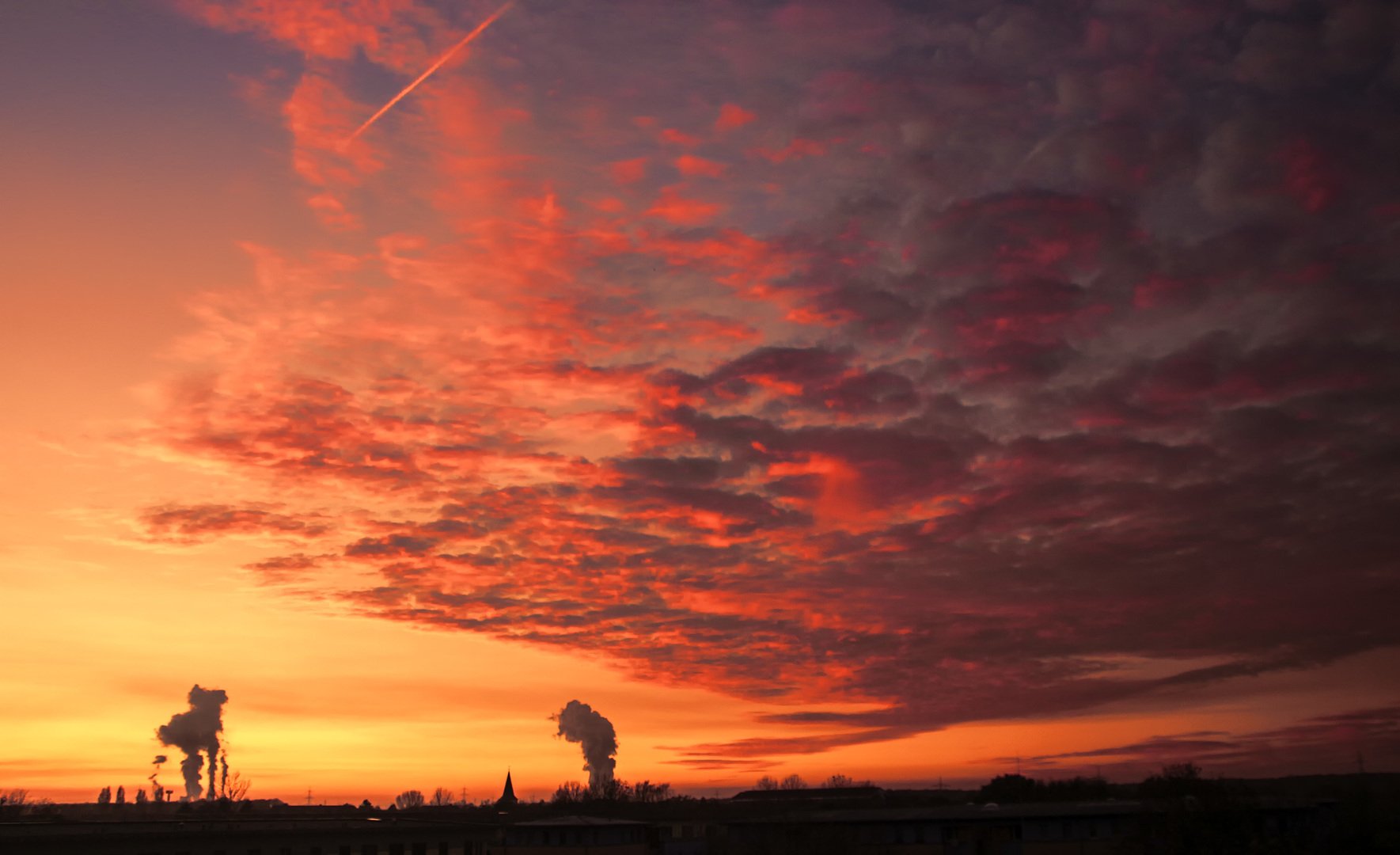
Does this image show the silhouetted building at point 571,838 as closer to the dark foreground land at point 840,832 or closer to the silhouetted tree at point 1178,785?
the dark foreground land at point 840,832

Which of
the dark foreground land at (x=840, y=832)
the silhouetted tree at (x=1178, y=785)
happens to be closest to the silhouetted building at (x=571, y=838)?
the dark foreground land at (x=840, y=832)

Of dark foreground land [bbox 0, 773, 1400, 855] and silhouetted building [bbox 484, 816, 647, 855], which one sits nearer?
dark foreground land [bbox 0, 773, 1400, 855]

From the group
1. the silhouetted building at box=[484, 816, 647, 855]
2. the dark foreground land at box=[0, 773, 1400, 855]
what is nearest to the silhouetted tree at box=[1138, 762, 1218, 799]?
the dark foreground land at box=[0, 773, 1400, 855]

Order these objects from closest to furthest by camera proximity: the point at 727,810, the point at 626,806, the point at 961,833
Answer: the point at 961,833, the point at 727,810, the point at 626,806

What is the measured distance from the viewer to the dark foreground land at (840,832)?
6800cm

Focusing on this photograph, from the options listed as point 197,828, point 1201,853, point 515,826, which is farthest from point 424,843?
point 1201,853

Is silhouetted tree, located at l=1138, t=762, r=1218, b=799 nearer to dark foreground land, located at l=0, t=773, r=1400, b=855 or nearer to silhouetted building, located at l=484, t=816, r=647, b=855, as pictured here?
dark foreground land, located at l=0, t=773, r=1400, b=855

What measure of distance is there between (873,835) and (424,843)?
37.6 meters

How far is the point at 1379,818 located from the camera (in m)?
104

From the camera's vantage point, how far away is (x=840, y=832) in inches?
3201

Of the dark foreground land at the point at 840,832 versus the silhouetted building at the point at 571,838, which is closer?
the dark foreground land at the point at 840,832

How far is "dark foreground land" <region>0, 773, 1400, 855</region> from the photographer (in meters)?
68.0

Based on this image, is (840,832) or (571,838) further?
(571,838)

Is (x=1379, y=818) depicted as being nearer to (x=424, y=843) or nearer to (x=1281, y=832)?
(x=1281, y=832)
